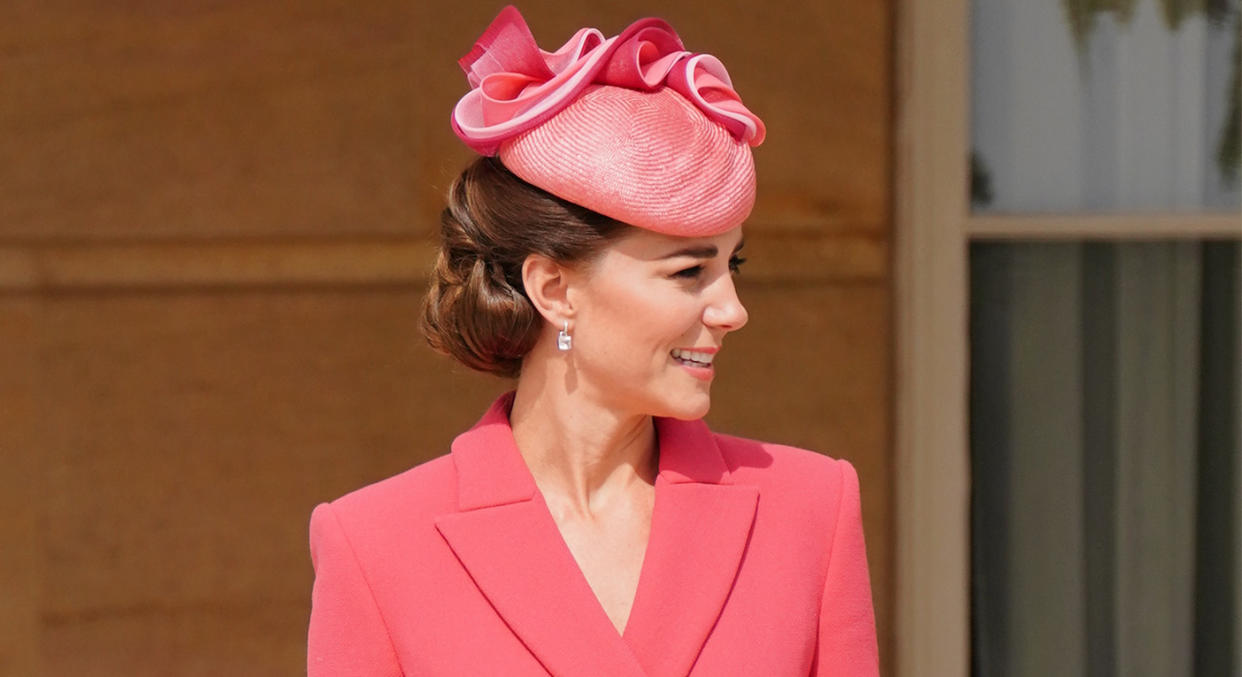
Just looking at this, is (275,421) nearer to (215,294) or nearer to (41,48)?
(215,294)

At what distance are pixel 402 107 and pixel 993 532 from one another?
1.83 metres

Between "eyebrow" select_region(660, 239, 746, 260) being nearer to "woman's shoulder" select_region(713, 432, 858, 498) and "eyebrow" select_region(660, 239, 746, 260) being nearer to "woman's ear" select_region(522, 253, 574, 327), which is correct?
"woman's ear" select_region(522, 253, 574, 327)

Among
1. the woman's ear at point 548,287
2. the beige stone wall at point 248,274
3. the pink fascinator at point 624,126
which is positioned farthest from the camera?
the beige stone wall at point 248,274

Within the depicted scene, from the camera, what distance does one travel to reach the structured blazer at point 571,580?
221cm

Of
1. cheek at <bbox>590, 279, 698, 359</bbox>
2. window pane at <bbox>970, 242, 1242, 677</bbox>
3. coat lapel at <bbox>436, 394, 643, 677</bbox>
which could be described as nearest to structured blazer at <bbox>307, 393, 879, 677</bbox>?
coat lapel at <bbox>436, 394, 643, 677</bbox>

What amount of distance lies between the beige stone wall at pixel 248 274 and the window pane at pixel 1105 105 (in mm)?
300

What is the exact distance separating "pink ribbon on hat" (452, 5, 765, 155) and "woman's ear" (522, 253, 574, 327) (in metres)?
0.17

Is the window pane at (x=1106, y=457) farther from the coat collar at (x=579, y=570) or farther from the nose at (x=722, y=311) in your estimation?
the nose at (x=722, y=311)

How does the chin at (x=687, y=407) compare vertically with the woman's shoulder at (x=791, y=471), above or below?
above

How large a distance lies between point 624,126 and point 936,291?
2206 millimetres

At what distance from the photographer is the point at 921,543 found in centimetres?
425

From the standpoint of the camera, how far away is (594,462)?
2.35 m

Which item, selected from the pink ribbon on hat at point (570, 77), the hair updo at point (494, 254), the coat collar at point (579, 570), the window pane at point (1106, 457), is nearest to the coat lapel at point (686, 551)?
the coat collar at point (579, 570)

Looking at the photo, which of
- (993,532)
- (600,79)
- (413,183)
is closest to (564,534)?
(600,79)
